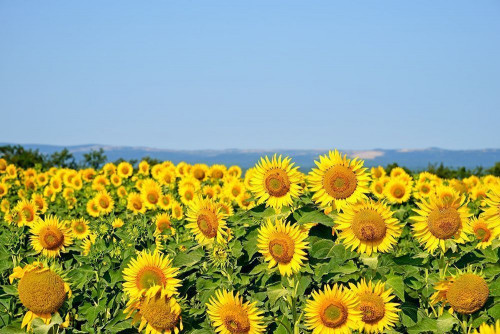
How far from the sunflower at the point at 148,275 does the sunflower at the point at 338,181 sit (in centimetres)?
133

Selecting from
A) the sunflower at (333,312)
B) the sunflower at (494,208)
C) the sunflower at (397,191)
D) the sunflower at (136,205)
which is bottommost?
the sunflower at (136,205)

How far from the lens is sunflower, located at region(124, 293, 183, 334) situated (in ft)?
15.6

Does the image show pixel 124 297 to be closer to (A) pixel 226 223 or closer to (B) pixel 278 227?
(A) pixel 226 223

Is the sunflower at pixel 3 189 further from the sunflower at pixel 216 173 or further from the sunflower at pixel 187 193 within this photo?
the sunflower at pixel 187 193

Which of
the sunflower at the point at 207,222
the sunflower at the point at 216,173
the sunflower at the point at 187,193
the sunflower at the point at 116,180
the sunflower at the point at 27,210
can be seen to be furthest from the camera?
the sunflower at the point at 116,180

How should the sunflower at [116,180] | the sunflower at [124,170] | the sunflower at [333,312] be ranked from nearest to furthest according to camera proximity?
the sunflower at [333,312]
the sunflower at [116,180]
the sunflower at [124,170]

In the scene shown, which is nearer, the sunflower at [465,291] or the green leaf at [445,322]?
the sunflower at [465,291]

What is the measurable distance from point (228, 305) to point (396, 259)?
140cm

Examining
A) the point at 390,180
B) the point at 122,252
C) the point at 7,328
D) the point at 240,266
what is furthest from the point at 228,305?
the point at 390,180

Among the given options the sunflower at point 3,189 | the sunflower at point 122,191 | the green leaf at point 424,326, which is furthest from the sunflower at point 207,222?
the sunflower at point 3,189

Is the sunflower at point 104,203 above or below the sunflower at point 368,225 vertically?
below

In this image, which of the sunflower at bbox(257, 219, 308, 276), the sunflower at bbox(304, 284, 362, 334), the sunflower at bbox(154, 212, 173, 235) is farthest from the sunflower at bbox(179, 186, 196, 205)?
the sunflower at bbox(304, 284, 362, 334)

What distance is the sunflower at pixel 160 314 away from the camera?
4.74 meters

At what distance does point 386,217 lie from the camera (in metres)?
4.91
